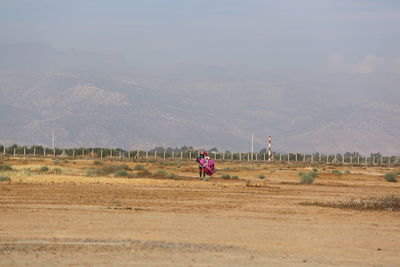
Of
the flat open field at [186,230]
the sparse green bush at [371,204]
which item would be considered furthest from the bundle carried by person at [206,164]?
the sparse green bush at [371,204]

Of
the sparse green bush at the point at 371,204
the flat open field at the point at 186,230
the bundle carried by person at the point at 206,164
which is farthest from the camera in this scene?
the bundle carried by person at the point at 206,164

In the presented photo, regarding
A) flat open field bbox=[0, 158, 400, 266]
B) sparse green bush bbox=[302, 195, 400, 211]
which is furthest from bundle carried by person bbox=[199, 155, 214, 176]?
sparse green bush bbox=[302, 195, 400, 211]

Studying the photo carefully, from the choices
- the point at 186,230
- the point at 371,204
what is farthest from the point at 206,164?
the point at 186,230

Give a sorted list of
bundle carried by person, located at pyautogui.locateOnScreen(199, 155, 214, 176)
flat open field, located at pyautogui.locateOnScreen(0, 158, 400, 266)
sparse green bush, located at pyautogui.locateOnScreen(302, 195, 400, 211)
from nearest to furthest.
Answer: flat open field, located at pyautogui.locateOnScreen(0, 158, 400, 266)
sparse green bush, located at pyautogui.locateOnScreen(302, 195, 400, 211)
bundle carried by person, located at pyautogui.locateOnScreen(199, 155, 214, 176)

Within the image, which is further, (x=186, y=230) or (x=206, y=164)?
(x=206, y=164)

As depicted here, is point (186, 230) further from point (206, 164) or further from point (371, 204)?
point (206, 164)

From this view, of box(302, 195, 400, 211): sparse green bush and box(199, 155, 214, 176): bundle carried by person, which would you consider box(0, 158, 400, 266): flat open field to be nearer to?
box(302, 195, 400, 211): sparse green bush

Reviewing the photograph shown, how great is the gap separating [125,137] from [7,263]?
17550 cm

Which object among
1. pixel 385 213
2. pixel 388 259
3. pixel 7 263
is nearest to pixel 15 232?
pixel 7 263

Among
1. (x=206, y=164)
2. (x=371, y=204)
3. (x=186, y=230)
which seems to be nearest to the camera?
(x=186, y=230)

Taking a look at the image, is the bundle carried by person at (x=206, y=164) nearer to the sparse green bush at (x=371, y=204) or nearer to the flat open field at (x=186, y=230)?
the flat open field at (x=186, y=230)

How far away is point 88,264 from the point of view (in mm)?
12820

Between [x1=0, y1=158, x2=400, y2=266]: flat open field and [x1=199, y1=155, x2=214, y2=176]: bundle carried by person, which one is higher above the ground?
[x1=199, y1=155, x2=214, y2=176]: bundle carried by person

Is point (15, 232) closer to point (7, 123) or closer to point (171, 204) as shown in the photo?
point (171, 204)
